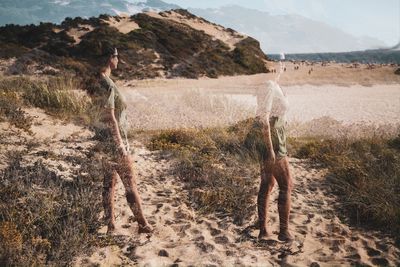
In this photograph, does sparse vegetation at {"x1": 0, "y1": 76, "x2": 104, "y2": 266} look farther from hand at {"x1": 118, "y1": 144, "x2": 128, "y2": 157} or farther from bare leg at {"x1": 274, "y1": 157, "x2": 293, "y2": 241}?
bare leg at {"x1": 274, "y1": 157, "x2": 293, "y2": 241}

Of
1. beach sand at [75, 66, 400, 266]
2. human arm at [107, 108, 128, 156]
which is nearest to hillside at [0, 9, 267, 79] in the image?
beach sand at [75, 66, 400, 266]

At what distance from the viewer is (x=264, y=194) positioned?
445 cm

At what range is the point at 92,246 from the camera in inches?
165

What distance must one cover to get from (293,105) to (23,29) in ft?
94.4

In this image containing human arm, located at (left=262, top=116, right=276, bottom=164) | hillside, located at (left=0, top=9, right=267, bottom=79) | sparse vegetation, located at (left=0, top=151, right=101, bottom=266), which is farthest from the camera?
hillside, located at (left=0, top=9, right=267, bottom=79)

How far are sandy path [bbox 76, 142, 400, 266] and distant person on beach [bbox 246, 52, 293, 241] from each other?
0.35m

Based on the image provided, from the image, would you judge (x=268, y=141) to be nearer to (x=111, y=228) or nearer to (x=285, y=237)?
(x=285, y=237)

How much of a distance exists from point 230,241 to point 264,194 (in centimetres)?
76

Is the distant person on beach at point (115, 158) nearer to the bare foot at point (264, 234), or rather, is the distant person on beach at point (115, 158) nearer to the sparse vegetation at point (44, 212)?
the sparse vegetation at point (44, 212)

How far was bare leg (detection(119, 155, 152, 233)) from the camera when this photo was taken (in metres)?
4.45

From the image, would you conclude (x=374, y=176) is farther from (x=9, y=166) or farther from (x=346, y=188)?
(x=9, y=166)

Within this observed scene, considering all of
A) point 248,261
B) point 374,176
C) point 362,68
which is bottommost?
point 248,261

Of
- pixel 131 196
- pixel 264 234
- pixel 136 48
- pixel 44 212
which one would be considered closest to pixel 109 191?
pixel 131 196

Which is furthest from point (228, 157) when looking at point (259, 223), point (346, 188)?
point (259, 223)
